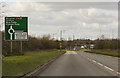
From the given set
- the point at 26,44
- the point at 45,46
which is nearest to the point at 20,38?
the point at 26,44

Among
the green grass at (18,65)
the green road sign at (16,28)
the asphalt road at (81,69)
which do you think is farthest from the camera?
the green road sign at (16,28)

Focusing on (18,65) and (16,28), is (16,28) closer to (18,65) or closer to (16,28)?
(16,28)

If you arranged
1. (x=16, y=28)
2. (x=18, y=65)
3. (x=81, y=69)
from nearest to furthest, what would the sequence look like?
(x=81, y=69) → (x=18, y=65) → (x=16, y=28)

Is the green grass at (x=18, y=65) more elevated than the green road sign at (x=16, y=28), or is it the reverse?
the green road sign at (x=16, y=28)

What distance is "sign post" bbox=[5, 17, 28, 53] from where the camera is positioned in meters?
24.0

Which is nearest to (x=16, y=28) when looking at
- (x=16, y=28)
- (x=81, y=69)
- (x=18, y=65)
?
(x=16, y=28)

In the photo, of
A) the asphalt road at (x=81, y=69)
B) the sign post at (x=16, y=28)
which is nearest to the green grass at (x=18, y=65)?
the asphalt road at (x=81, y=69)

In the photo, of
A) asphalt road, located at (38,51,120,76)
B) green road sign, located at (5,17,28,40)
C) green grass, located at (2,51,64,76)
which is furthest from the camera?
green road sign, located at (5,17,28,40)

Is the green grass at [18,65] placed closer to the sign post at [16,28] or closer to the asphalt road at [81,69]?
the asphalt road at [81,69]

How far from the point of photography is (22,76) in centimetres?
1147

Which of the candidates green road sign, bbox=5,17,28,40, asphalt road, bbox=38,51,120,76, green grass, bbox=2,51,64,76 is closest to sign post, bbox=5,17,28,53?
green road sign, bbox=5,17,28,40

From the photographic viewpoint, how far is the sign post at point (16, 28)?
78.8 feet

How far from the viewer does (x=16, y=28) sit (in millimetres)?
24516

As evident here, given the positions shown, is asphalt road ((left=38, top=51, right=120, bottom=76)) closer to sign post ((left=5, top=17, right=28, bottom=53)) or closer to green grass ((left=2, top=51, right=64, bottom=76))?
green grass ((left=2, top=51, right=64, bottom=76))
